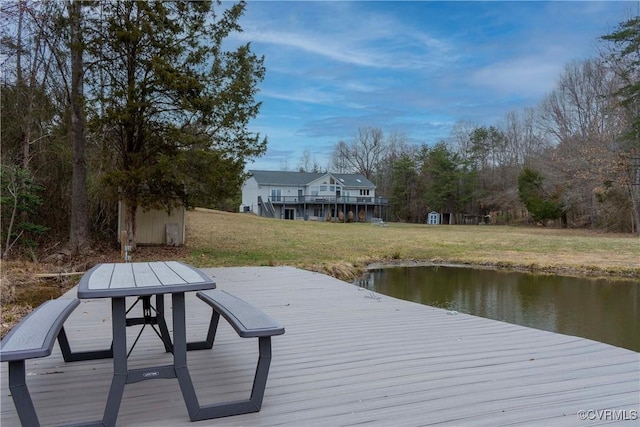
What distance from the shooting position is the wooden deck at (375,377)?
2057mm

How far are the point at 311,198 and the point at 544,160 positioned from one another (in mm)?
17208

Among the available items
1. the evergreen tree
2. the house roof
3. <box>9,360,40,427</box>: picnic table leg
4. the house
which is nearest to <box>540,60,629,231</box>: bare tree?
the house

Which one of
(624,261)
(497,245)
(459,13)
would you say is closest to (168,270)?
(459,13)

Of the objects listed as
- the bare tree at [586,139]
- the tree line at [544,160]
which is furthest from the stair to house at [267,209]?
the bare tree at [586,139]

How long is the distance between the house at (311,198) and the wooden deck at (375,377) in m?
30.0

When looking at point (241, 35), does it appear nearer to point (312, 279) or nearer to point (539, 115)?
point (312, 279)

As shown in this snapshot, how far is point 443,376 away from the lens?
2559 millimetres

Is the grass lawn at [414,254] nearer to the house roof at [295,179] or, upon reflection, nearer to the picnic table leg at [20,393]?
the picnic table leg at [20,393]

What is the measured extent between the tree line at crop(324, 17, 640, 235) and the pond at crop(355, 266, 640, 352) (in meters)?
12.3

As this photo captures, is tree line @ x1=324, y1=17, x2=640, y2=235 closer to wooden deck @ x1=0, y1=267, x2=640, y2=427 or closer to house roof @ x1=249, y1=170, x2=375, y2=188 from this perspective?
house roof @ x1=249, y1=170, x2=375, y2=188

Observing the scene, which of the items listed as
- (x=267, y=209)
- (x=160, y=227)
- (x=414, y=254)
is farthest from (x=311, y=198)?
(x=160, y=227)

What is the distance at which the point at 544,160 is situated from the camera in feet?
86.4

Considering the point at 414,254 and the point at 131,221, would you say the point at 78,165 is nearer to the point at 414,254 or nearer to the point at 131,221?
the point at 131,221

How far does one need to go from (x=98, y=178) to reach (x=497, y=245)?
13.4m
